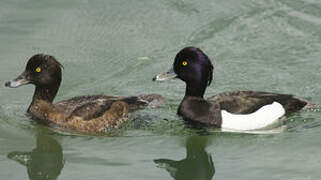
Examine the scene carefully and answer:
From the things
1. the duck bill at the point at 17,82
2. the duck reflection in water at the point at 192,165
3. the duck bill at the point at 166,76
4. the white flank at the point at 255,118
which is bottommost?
the duck reflection in water at the point at 192,165

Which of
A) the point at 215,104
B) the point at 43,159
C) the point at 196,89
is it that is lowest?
Answer: the point at 43,159

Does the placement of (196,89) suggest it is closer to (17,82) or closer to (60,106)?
(60,106)

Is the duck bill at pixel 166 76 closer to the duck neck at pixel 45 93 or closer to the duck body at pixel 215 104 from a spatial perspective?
the duck body at pixel 215 104

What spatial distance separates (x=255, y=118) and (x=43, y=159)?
3.24 metres

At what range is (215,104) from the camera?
34.9ft

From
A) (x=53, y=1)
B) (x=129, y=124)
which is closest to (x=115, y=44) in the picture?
(x=53, y=1)

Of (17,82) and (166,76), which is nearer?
(17,82)

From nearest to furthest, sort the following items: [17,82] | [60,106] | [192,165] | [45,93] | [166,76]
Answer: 1. [192,165]
2. [17,82]
3. [60,106]
4. [45,93]
5. [166,76]

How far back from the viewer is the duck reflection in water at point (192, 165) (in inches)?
340

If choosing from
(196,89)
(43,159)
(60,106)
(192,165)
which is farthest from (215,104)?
(43,159)

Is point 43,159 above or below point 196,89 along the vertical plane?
below

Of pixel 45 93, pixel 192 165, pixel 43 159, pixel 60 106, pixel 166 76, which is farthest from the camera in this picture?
pixel 166 76

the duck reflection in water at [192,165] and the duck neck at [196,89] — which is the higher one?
the duck neck at [196,89]

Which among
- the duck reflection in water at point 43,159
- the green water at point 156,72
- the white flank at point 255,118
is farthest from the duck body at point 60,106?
the white flank at point 255,118
